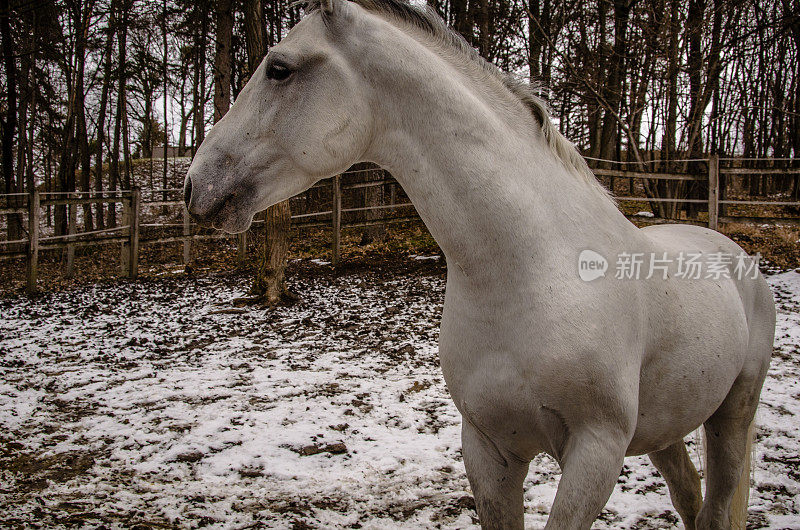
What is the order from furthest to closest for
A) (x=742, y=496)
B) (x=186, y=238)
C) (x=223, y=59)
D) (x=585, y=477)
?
1. (x=186, y=238)
2. (x=223, y=59)
3. (x=742, y=496)
4. (x=585, y=477)

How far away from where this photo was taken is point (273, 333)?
6.08 meters

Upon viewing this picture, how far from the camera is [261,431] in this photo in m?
3.60

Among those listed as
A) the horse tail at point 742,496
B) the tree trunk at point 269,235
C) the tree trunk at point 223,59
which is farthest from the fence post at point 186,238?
the horse tail at point 742,496

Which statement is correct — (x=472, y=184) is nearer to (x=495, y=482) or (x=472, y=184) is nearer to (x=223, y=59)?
(x=495, y=482)

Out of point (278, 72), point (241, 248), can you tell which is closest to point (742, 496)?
point (278, 72)

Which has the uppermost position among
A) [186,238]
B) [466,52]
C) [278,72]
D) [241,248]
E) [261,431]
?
[466,52]

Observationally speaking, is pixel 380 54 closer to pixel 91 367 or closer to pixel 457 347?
pixel 457 347

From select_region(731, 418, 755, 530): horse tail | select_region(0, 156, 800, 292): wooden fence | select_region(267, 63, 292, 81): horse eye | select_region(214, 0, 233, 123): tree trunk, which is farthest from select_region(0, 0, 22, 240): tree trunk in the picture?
select_region(731, 418, 755, 530): horse tail

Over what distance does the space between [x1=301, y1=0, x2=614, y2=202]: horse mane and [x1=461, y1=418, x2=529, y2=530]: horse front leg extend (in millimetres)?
878

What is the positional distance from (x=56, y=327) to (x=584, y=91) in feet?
30.1

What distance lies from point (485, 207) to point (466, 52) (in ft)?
1.70

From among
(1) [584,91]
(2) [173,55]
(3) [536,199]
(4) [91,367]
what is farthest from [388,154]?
(2) [173,55]

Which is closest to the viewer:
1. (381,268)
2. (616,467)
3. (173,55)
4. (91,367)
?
(616,467)

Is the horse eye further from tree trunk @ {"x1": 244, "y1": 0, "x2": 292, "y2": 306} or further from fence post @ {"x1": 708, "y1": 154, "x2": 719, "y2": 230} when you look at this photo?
fence post @ {"x1": 708, "y1": 154, "x2": 719, "y2": 230}
